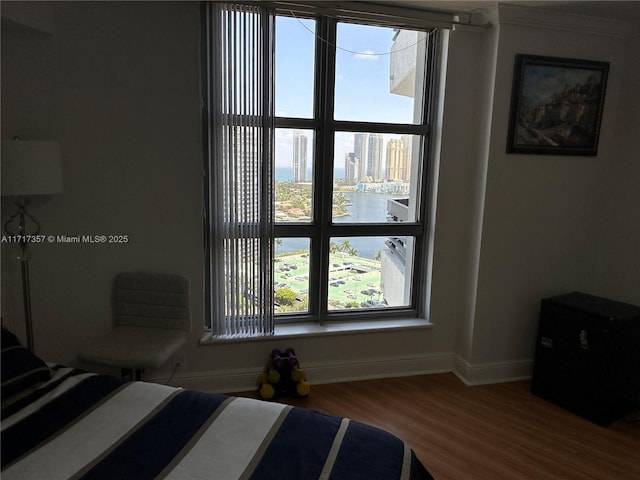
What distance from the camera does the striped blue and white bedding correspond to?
A: 1.23 meters

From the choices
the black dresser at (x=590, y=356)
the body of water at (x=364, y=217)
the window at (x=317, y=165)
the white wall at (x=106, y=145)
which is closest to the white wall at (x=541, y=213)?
the black dresser at (x=590, y=356)

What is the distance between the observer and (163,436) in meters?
1.37

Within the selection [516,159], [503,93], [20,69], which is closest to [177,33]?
[20,69]

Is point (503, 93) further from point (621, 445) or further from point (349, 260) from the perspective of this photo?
point (621, 445)

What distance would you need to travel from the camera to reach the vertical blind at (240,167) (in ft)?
7.98

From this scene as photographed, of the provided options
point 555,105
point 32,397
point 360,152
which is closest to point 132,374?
point 32,397

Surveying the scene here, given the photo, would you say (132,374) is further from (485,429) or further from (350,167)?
(485,429)

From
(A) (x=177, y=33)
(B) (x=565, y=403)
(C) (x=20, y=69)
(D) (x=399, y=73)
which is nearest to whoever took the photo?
(C) (x=20, y=69)

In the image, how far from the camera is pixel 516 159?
2.76 meters

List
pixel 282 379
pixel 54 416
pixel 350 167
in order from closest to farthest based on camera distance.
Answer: pixel 54 416
pixel 282 379
pixel 350 167

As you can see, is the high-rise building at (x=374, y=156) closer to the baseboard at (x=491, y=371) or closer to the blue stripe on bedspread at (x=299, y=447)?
the baseboard at (x=491, y=371)

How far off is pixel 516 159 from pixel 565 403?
61.7 inches

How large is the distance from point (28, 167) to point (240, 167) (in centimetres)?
105

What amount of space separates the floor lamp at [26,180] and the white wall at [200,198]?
4.2 inches
